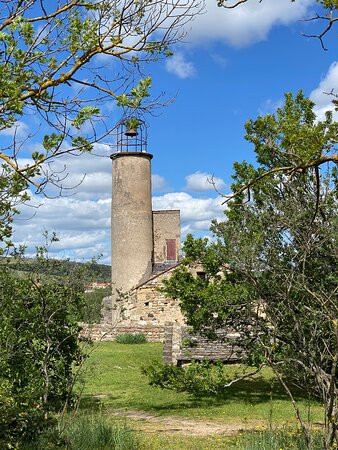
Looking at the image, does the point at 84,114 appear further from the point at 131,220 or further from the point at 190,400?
the point at 131,220

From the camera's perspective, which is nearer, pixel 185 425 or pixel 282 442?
pixel 282 442

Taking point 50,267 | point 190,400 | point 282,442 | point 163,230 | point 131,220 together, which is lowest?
point 190,400

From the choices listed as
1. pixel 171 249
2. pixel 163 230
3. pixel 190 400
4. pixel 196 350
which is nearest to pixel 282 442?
pixel 190 400

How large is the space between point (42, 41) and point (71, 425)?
5.34 m

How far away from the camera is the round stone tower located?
3084 centimetres

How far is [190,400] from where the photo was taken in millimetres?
13969

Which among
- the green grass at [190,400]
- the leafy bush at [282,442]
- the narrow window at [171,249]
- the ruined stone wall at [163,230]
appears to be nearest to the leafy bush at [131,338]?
the green grass at [190,400]

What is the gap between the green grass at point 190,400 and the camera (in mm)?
11945

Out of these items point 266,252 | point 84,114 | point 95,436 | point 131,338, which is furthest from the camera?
point 131,338

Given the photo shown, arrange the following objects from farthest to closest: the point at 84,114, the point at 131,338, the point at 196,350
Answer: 1. the point at 131,338
2. the point at 196,350
3. the point at 84,114

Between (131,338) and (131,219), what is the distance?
789cm

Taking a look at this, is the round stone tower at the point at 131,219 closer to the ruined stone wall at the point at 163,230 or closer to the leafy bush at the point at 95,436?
the ruined stone wall at the point at 163,230

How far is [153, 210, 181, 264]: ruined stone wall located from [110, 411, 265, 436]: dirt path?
22763 millimetres

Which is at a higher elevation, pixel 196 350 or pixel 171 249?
pixel 171 249
